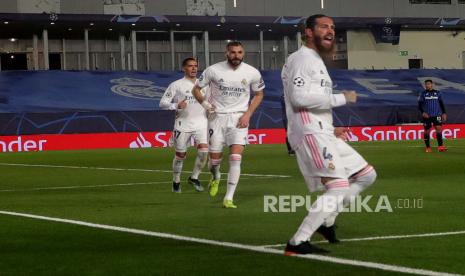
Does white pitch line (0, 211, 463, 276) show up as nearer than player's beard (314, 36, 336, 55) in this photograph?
Yes

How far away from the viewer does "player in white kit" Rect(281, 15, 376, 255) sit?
28.4 feet

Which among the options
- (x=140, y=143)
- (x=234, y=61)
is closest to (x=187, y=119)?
(x=234, y=61)

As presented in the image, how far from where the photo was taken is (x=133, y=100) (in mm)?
47062

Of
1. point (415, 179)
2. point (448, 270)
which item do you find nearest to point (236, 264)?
point (448, 270)

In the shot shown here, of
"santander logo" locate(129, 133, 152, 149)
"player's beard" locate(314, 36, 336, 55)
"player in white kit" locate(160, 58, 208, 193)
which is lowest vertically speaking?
"santander logo" locate(129, 133, 152, 149)

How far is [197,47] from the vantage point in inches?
2279

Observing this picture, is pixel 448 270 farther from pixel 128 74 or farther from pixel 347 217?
pixel 128 74

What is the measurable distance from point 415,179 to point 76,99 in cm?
2985

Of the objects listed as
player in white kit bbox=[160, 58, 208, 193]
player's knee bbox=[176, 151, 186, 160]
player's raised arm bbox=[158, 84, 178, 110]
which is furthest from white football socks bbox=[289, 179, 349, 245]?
player's raised arm bbox=[158, 84, 178, 110]

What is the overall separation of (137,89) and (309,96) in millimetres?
40145

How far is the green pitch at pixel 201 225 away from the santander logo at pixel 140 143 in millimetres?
16853

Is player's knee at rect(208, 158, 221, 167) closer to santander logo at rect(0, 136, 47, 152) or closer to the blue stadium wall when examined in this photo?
santander logo at rect(0, 136, 47, 152)

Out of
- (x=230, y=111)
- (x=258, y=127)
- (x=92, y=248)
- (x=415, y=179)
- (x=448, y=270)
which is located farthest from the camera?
(x=258, y=127)

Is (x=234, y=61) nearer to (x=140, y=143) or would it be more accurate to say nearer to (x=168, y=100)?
(x=168, y=100)
